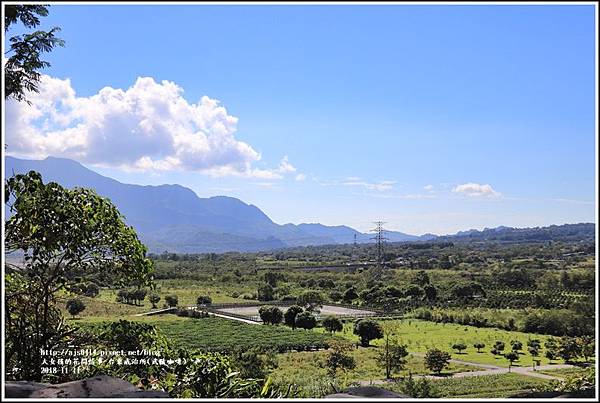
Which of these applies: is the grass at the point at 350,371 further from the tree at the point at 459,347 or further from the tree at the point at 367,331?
the tree at the point at 459,347

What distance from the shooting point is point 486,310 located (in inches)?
1414

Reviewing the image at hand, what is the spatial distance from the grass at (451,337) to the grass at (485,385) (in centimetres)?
305

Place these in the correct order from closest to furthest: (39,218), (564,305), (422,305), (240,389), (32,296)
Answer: (240,389) → (39,218) → (32,296) → (564,305) → (422,305)

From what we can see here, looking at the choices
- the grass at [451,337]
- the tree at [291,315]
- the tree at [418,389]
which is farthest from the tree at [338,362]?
the tree at [291,315]

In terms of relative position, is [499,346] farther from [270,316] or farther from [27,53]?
[27,53]

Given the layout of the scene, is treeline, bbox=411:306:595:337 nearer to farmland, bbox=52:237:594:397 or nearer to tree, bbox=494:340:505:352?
farmland, bbox=52:237:594:397

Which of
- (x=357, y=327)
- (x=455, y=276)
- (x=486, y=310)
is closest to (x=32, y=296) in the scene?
(x=357, y=327)

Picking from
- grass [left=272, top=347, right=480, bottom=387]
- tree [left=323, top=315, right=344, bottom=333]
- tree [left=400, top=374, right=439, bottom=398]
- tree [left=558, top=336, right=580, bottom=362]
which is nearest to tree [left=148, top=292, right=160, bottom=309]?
tree [left=323, top=315, right=344, bottom=333]

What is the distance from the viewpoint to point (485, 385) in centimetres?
1798

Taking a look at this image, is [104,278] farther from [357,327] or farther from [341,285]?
[341,285]

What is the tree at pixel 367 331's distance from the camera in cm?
2689

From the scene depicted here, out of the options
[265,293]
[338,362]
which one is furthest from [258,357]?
[265,293]

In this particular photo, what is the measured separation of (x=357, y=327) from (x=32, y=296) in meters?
24.6

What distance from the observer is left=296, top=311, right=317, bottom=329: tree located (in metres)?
30.4
